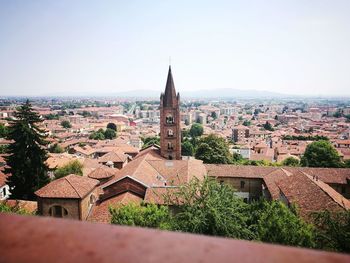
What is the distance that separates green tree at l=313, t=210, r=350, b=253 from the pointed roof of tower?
2417cm

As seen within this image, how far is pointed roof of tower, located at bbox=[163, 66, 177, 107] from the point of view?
34500 mm

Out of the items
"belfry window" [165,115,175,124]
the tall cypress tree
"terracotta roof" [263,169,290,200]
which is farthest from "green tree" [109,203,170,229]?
"belfry window" [165,115,175,124]

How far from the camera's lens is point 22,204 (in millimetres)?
22406

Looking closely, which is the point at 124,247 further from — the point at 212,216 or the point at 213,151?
the point at 213,151

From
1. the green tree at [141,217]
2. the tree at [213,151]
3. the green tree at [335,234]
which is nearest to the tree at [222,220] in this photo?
the green tree at [141,217]

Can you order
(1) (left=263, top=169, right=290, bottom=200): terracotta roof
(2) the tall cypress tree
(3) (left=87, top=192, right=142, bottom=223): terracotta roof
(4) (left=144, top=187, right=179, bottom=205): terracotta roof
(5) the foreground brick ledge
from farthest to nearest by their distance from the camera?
(2) the tall cypress tree
(1) (left=263, top=169, right=290, bottom=200): terracotta roof
(4) (left=144, top=187, right=179, bottom=205): terracotta roof
(3) (left=87, top=192, right=142, bottom=223): terracotta roof
(5) the foreground brick ledge

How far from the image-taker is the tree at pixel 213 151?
134 feet

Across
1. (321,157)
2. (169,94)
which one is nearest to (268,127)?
(321,157)

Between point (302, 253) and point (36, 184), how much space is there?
29696mm

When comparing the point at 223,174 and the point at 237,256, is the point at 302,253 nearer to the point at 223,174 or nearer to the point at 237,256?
the point at 237,256

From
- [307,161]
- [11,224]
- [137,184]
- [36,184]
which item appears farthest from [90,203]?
[307,161]

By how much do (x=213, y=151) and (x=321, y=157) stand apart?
50.7 feet

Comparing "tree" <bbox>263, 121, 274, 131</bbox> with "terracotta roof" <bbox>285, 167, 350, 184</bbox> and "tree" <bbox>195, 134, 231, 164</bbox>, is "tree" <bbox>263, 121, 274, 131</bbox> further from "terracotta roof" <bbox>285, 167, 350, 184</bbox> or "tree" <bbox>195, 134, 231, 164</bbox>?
"terracotta roof" <bbox>285, 167, 350, 184</bbox>

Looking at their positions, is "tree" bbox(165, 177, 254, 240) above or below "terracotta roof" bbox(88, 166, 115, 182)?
above
